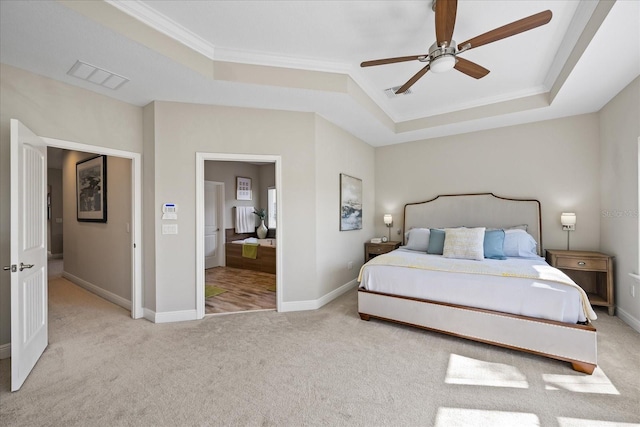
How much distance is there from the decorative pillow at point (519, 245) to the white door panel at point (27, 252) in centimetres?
511

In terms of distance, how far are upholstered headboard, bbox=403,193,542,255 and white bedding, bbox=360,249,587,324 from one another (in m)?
1.44

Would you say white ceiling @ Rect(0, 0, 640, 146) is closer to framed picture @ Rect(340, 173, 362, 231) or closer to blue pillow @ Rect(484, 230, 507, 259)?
framed picture @ Rect(340, 173, 362, 231)

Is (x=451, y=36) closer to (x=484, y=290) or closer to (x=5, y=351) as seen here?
(x=484, y=290)

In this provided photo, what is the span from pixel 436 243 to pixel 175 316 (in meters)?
3.58

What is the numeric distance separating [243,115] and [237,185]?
369 cm

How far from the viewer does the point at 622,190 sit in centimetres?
325

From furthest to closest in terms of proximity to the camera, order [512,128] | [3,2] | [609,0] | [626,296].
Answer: [512,128] → [626,296] → [609,0] → [3,2]

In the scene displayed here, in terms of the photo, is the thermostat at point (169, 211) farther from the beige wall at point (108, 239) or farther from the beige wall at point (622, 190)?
the beige wall at point (622, 190)

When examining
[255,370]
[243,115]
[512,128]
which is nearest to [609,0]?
[512,128]

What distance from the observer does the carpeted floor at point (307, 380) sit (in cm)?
179

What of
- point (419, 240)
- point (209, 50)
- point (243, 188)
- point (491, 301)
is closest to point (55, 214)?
point (243, 188)

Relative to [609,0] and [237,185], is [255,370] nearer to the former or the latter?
[609,0]

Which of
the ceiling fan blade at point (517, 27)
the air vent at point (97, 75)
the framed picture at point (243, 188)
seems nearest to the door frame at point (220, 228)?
the framed picture at point (243, 188)

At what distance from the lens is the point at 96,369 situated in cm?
233
